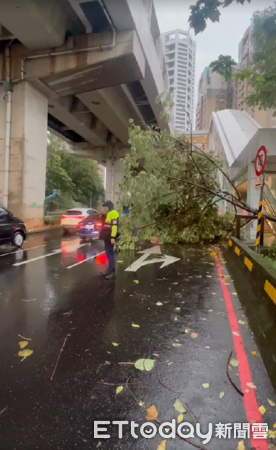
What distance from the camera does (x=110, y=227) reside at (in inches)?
260

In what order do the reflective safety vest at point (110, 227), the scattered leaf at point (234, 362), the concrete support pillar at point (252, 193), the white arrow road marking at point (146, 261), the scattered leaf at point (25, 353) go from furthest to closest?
1. the concrete support pillar at point (252, 193)
2. the white arrow road marking at point (146, 261)
3. the reflective safety vest at point (110, 227)
4. the scattered leaf at point (25, 353)
5. the scattered leaf at point (234, 362)

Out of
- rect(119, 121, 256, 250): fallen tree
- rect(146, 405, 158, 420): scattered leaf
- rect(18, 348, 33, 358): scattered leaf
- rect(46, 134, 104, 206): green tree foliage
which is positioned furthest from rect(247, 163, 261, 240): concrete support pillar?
rect(46, 134, 104, 206): green tree foliage

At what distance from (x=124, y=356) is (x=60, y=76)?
15.8 m

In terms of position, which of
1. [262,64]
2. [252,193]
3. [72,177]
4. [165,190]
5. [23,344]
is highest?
[262,64]

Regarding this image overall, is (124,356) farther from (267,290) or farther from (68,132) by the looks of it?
(68,132)

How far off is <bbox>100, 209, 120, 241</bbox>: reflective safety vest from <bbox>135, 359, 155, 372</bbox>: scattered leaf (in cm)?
364

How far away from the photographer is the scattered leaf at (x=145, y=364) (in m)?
3.03

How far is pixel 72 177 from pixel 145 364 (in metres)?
38.1

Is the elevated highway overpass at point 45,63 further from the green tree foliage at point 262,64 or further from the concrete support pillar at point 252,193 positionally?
the concrete support pillar at point 252,193

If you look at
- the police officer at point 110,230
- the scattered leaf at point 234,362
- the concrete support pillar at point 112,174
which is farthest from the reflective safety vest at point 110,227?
the concrete support pillar at point 112,174

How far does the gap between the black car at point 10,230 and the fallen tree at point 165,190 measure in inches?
166

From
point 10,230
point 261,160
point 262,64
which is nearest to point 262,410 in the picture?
point 261,160

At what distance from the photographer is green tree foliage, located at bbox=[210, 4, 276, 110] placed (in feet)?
11.7

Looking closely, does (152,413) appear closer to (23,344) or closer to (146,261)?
(23,344)
